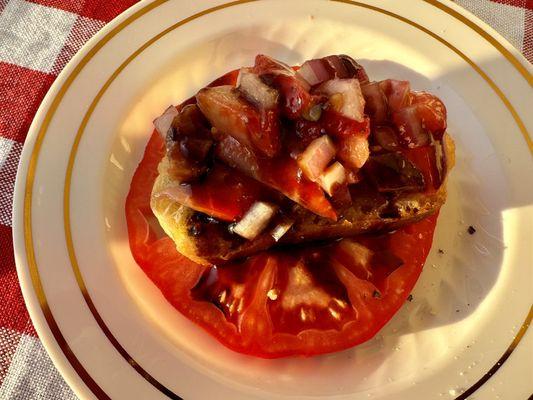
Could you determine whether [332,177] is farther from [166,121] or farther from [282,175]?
[166,121]

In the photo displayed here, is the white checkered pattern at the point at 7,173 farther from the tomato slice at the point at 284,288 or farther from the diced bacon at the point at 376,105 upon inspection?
the diced bacon at the point at 376,105

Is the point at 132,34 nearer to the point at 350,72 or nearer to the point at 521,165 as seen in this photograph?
the point at 350,72

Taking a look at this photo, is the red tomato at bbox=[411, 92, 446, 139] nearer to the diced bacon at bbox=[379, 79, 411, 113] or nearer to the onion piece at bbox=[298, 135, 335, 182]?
the diced bacon at bbox=[379, 79, 411, 113]

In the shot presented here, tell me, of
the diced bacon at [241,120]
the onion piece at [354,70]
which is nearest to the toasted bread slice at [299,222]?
the diced bacon at [241,120]

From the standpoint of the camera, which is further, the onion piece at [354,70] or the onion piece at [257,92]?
the onion piece at [354,70]

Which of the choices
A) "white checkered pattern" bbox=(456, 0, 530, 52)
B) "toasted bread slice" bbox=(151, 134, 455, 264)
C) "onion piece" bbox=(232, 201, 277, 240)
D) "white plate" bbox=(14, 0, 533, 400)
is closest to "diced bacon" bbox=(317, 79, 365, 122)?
"toasted bread slice" bbox=(151, 134, 455, 264)

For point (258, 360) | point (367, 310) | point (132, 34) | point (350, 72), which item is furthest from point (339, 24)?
point (258, 360)

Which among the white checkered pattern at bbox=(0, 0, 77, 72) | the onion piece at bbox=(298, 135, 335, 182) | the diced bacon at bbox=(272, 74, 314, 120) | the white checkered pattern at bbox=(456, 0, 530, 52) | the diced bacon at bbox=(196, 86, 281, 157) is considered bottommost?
the white checkered pattern at bbox=(0, 0, 77, 72)
